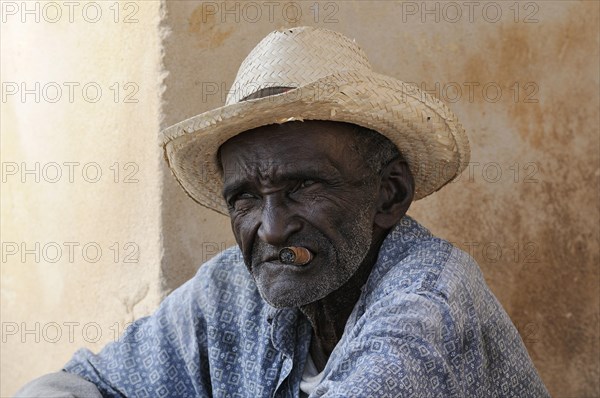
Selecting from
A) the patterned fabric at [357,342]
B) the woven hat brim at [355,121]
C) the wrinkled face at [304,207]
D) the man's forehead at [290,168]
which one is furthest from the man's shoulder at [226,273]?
the man's forehead at [290,168]

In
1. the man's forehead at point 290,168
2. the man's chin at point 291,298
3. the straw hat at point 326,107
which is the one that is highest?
the straw hat at point 326,107

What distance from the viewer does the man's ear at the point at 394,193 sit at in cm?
322

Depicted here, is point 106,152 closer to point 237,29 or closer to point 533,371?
point 237,29

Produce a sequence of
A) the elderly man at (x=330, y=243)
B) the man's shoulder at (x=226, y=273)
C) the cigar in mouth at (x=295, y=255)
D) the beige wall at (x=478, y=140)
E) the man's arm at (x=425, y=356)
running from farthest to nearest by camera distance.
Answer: the beige wall at (x=478, y=140), the man's shoulder at (x=226, y=273), the cigar in mouth at (x=295, y=255), the elderly man at (x=330, y=243), the man's arm at (x=425, y=356)

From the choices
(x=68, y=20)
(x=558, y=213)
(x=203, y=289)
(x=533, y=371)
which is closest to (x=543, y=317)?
(x=558, y=213)

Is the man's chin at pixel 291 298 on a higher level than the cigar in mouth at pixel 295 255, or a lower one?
Answer: lower

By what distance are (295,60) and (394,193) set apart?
0.49 metres

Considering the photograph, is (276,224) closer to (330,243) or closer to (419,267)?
(330,243)

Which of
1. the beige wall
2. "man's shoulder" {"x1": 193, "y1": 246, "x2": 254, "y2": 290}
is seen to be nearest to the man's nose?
"man's shoulder" {"x1": 193, "y1": 246, "x2": 254, "y2": 290}

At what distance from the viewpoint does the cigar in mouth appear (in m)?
2.98

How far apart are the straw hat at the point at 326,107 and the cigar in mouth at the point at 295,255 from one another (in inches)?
13.8

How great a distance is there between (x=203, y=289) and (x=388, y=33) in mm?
1287

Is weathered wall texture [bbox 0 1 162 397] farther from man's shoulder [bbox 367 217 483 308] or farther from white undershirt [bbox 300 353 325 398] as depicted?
man's shoulder [bbox 367 217 483 308]

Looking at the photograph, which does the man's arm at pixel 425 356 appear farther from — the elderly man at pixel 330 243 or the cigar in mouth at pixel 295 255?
the cigar in mouth at pixel 295 255
